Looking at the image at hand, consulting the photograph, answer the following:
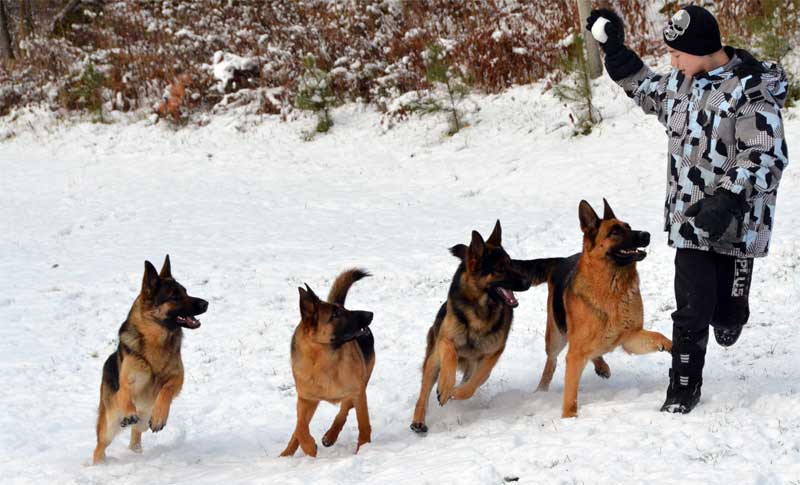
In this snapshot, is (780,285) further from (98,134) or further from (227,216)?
(98,134)

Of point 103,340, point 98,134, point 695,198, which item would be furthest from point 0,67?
point 695,198

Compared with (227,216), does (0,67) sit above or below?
above

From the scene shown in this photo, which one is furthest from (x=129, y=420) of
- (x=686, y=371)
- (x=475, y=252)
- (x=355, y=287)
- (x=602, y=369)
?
(x=355, y=287)

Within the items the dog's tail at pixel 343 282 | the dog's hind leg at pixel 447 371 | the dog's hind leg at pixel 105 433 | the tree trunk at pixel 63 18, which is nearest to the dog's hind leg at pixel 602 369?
the dog's hind leg at pixel 447 371

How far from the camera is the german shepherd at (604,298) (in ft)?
15.6

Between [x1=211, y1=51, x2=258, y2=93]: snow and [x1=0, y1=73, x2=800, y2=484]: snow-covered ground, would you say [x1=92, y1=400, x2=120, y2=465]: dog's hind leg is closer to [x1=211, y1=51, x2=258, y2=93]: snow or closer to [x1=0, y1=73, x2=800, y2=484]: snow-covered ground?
[x1=0, y1=73, x2=800, y2=484]: snow-covered ground

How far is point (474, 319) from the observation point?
5.58 meters

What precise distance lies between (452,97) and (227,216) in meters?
4.87

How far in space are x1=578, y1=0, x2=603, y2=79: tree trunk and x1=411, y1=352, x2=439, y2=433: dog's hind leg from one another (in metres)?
9.73

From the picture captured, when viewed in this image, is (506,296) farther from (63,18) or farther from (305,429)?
(63,18)

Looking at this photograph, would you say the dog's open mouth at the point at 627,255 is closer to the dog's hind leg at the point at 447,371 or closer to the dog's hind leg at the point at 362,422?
the dog's hind leg at the point at 447,371

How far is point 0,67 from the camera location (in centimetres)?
2106

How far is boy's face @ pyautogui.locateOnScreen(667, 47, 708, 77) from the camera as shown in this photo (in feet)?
13.6

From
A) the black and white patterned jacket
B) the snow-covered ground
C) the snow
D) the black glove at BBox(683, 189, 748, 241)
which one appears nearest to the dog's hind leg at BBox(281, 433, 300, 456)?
the snow-covered ground
